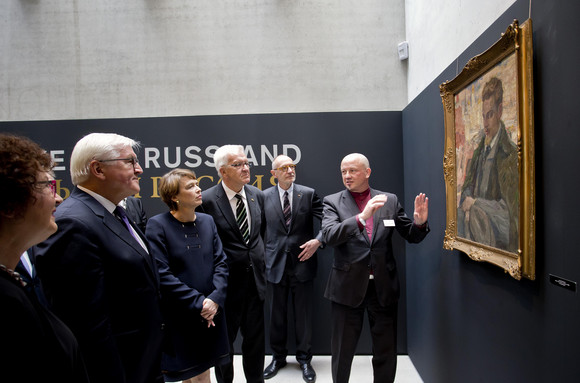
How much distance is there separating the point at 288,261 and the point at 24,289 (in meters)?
3.01

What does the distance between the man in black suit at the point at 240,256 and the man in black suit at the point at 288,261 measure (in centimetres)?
78

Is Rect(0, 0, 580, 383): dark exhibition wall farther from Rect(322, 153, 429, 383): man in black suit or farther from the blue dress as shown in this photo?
the blue dress

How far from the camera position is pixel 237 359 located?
14.1 feet

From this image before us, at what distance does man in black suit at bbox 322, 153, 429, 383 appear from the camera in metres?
2.90

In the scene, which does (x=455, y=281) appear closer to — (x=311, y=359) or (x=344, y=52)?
(x=311, y=359)

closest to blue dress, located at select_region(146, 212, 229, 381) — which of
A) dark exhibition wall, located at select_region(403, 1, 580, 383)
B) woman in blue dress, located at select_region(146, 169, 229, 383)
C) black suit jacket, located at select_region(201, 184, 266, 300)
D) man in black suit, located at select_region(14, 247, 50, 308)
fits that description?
woman in blue dress, located at select_region(146, 169, 229, 383)

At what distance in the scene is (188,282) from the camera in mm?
2438

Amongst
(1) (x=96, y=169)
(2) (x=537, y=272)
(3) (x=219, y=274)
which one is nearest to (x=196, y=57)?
(3) (x=219, y=274)

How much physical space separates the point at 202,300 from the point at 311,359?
217cm

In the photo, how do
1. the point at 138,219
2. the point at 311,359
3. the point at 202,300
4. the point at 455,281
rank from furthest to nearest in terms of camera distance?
1. the point at 311,359
2. the point at 138,219
3. the point at 455,281
4. the point at 202,300

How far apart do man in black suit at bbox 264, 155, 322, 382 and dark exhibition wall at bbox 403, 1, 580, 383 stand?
1.34m

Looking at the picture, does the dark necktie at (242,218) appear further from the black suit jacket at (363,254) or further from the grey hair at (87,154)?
the grey hair at (87,154)

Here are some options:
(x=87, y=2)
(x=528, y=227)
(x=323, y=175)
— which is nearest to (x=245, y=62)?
(x=323, y=175)

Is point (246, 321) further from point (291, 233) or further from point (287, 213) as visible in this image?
point (287, 213)
